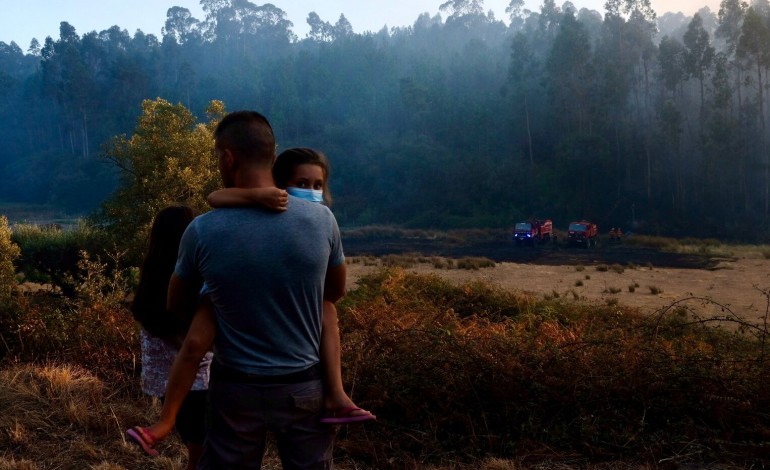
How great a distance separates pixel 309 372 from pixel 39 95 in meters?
95.7

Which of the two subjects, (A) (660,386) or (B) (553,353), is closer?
(A) (660,386)

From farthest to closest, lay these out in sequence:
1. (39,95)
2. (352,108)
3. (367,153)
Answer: (39,95), (352,108), (367,153)

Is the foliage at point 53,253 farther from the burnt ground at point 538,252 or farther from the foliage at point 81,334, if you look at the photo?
the burnt ground at point 538,252

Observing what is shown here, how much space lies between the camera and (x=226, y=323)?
6.93ft

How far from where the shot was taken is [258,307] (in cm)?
206

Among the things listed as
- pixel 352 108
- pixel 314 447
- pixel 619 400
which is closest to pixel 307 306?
pixel 314 447

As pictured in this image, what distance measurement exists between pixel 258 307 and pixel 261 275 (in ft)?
0.35

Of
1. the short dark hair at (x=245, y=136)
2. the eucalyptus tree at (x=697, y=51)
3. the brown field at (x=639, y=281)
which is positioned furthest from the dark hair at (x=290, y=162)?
the eucalyptus tree at (x=697, y=51)

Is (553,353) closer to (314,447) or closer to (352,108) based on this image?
(314,447)

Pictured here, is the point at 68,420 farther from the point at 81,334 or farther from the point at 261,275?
the point at 261,275

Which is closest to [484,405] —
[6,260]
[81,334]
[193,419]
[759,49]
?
[193,419]

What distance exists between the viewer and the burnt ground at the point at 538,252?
91.7ft

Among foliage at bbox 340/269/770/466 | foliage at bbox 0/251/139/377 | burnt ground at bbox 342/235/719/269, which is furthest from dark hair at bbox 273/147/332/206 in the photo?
burnt ground at bbox 342/235/719/269

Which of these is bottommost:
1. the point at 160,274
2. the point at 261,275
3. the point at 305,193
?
the point at 160,274
